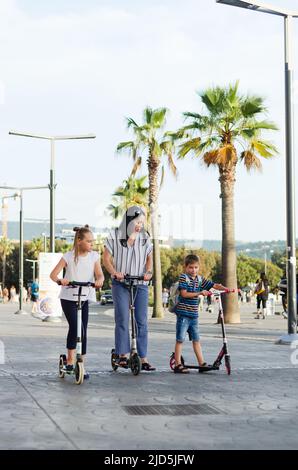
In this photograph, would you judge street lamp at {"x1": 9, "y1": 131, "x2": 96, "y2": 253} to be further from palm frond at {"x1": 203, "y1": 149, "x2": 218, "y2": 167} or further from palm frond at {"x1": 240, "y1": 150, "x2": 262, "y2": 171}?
palm frond at {"x1": 240, "y1": 150, "x2": 262, "y2": 171}

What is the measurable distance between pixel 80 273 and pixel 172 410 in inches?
107

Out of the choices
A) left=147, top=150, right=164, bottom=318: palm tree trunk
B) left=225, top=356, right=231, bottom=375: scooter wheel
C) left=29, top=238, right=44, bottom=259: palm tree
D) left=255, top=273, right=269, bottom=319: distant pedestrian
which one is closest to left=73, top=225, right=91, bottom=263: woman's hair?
left=225, top=356, right=231, bottom=375: scooter wheel

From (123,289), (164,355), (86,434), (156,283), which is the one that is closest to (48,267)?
(156,283)

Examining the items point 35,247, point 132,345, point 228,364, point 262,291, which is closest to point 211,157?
point 262,291

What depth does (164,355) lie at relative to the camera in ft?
43.0

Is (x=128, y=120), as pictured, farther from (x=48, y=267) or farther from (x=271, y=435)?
(x=271, y=435)

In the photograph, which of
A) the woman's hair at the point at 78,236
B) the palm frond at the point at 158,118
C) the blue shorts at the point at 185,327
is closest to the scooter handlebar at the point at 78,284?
the woman's hair at the point at 78,236

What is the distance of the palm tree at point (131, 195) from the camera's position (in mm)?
42184

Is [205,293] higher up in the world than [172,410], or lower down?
higher up

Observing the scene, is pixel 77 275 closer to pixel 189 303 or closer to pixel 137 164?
pixel 189 303

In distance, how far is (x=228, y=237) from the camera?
→ 2617cm

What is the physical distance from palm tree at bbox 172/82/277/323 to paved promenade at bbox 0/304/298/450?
13858mm

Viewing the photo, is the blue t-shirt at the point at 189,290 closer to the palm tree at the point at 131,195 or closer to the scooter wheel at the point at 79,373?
the scooter wheel at the point at 79,373

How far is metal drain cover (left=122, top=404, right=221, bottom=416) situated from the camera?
23.0 feet
